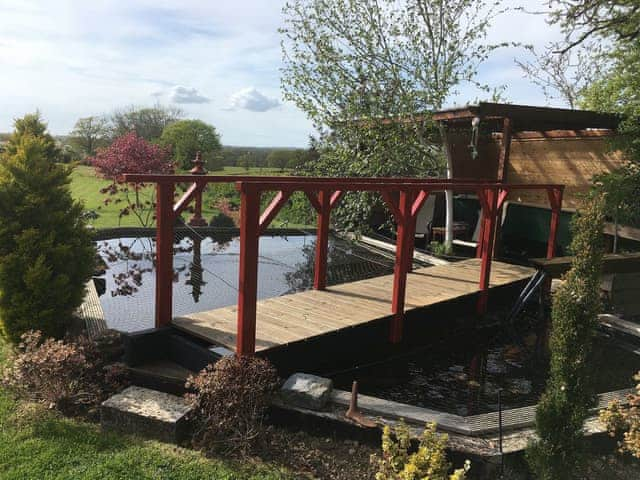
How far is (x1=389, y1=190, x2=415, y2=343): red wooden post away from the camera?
22.3 feet

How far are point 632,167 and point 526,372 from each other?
20.1 feet

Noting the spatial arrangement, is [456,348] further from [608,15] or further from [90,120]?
[90,120]

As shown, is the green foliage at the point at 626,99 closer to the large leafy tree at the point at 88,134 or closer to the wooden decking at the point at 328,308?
the wooden decking at the point at 328,308

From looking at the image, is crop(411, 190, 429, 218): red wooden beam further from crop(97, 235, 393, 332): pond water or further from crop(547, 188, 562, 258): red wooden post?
A: crop(547, 188, 562, 258): red wooden post

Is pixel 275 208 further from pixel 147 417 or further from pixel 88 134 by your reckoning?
pixel 88 134

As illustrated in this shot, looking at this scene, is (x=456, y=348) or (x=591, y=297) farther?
(x=456, y=348)

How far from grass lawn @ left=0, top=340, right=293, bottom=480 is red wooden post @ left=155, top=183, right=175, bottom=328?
65.0 inches

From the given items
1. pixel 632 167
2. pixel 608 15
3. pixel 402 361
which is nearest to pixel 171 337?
pixel 402 361

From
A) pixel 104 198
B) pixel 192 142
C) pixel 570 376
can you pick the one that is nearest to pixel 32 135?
pixel 570 376

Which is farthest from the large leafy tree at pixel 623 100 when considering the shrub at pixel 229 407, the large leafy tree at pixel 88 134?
the large leafy tree at pixel 88 134

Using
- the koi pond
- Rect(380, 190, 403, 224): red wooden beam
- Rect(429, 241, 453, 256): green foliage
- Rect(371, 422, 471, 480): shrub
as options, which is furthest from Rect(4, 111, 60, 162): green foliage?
Rect(429, 241, 453, 256): green foliage

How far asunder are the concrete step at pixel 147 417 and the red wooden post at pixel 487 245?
5.52m

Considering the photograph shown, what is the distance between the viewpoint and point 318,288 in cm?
766

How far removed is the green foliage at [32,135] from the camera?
5922 mm
